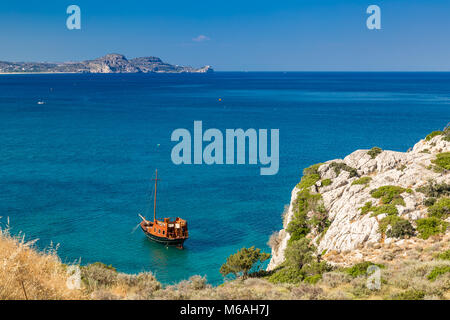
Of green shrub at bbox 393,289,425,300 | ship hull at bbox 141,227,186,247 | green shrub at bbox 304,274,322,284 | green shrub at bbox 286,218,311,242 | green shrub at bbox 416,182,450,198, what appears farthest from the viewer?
ship hull at bbox 141,227,186,247

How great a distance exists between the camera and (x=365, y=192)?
992 inches

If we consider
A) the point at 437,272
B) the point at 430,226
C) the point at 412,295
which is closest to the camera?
the point at 412,295

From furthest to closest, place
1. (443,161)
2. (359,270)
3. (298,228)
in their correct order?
1. (298,228)
2. (443,161)
3. (359,270)

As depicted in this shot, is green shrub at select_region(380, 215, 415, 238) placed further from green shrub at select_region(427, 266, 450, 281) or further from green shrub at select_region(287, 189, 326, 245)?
green shrub at select_region(287, 189, 326, 245)

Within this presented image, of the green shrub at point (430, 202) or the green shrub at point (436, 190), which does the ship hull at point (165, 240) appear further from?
the green shrub at point (430, 202)

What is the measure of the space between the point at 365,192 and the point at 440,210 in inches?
206

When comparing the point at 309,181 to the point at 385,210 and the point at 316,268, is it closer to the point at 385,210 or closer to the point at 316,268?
the point at 385,210

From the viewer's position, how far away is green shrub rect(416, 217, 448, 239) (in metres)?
19.3

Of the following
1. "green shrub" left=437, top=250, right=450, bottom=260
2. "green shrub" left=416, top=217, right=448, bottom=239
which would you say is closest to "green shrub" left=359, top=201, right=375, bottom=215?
"green shrub" left=416, top=217, right=448, bottom=239

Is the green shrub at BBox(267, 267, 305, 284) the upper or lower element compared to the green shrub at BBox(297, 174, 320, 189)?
lower

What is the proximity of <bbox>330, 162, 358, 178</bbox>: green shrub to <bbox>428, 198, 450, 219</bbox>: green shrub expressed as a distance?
29.7 feet

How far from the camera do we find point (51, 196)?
48.9 meters

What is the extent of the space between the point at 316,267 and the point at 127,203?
113ft

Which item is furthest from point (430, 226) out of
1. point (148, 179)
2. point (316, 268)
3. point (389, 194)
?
point (148, 179)
